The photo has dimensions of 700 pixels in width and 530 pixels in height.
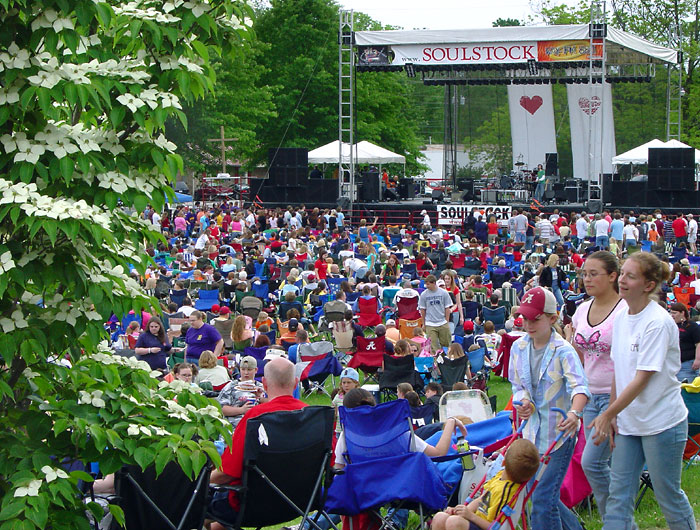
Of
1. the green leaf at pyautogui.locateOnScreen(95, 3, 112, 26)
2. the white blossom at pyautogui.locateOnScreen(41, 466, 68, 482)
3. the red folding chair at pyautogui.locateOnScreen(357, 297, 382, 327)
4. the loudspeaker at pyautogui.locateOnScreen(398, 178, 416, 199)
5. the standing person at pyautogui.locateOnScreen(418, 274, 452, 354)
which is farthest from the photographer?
the loudspeaker at pyautogui.locateOnScreen(398, 178, 416, 199)

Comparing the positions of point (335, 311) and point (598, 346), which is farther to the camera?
point (335, 311)

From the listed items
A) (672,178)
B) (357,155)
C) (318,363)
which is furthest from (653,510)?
(357,155)

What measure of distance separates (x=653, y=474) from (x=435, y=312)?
7850 millimetres

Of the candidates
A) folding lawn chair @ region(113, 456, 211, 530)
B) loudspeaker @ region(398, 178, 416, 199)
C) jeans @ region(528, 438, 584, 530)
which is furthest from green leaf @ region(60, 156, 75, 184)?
loudspeaker @ region(398, 178, 416, 199)

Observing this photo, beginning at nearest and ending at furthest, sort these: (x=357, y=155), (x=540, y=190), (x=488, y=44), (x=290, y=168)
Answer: (x=488, y=44) → (x=357, y=155) → (x=290, y=168) → (x=540, y=190)

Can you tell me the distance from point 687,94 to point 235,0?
40967 mm

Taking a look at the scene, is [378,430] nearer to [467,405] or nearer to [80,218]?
[467,405]

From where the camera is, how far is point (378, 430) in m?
5.66

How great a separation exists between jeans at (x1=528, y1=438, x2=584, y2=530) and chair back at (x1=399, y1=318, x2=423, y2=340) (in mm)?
7480

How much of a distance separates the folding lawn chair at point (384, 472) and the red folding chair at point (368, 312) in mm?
8257

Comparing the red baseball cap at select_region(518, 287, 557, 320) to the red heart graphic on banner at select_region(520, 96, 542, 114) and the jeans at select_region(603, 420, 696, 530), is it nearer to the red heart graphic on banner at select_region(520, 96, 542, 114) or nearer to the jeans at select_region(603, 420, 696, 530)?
the jeans at select_region(603, 420, 696, 530)

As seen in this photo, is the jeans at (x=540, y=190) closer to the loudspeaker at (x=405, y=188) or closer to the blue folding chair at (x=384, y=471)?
the loudspeaker at (x=405, y=188)

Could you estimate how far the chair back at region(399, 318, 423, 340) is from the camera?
40.9 ft

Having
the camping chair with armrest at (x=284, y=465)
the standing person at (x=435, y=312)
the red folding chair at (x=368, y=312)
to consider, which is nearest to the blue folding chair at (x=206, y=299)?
the red folding chair at (x=368, y=312)
